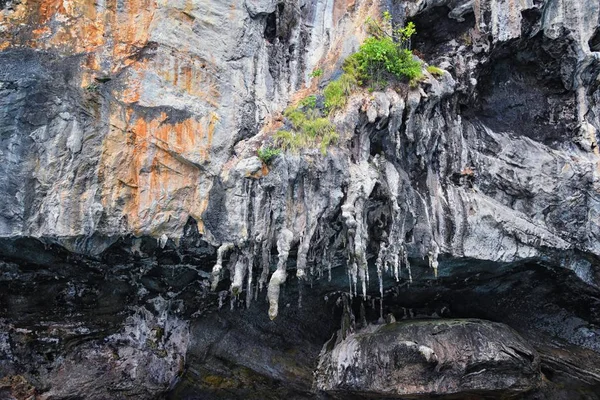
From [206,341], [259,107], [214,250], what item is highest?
[259,107]

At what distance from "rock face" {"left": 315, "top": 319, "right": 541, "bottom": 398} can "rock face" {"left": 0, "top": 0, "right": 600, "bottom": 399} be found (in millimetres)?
916

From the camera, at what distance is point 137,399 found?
907cm

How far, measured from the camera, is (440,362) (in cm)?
826

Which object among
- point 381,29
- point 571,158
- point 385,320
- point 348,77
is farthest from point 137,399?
point 571,158

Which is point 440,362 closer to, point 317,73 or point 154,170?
point 317,73

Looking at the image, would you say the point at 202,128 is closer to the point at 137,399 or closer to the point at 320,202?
the point at 320,202

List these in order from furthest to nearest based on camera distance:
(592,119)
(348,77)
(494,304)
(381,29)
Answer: (494,304)
(592,119)
(381,29)
(348,77)

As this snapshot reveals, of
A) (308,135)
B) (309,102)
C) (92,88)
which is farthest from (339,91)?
(92,88)

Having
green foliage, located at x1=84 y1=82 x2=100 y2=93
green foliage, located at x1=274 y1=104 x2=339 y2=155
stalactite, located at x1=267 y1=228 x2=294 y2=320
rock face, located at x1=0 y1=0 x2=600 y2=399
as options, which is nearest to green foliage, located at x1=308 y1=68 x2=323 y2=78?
rock face, located at x1=0 y1=0 x2=600 y2=399

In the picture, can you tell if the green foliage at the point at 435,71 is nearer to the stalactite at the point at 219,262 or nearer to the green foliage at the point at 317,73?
the green foliage at the point at 317,73

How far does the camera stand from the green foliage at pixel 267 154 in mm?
7367

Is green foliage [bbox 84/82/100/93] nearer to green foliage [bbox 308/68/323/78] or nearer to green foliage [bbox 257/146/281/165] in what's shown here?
green foliage [bbox 257/146/281/165]

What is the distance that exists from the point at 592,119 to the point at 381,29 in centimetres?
445

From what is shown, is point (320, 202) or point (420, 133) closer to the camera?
point (320, 202)
